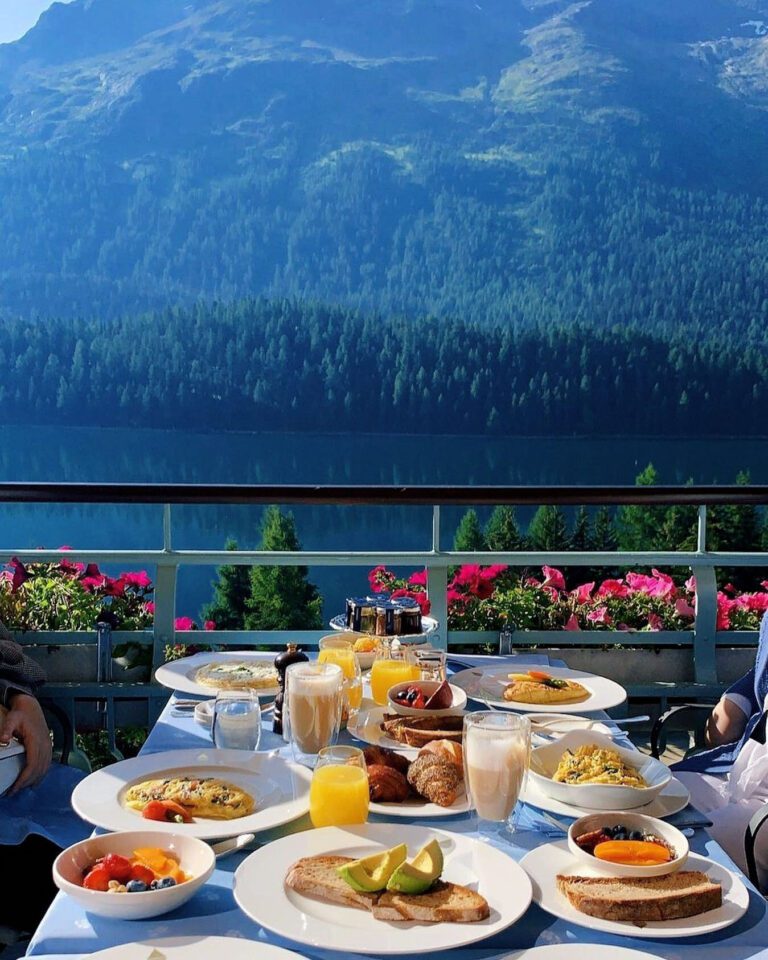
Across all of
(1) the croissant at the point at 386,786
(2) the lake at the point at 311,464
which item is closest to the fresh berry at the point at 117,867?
(1) the croissant at the point at 386,786

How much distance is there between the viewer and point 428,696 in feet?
5.02

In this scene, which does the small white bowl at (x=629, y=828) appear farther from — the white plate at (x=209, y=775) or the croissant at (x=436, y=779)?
the white plate at (x=209, y=775)

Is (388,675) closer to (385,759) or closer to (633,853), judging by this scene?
(385,759)

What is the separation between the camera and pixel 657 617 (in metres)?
2.67

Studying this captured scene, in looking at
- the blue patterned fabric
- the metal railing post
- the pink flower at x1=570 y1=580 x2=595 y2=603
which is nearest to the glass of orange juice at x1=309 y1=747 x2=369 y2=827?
the blue patterned fabric

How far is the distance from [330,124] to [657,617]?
35005mm

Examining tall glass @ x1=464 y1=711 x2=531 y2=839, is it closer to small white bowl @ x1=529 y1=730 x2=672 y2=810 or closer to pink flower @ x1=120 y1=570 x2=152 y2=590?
small white bowl @ x1=529 y1=730 x2=672 y2=810

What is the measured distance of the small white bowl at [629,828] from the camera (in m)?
0.99

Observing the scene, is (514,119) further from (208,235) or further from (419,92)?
(208,235)

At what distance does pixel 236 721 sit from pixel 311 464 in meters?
28.5

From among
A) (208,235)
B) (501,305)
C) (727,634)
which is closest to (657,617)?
(727,634)

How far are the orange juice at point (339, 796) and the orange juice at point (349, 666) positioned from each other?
0.46 metres

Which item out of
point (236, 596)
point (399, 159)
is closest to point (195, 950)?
point (236, 596)

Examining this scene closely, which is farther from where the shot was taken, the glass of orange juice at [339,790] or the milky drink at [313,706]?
the milky drink at [313,706]
